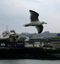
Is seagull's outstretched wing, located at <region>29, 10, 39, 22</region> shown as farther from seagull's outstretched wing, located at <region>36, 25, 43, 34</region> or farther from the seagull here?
seagull's outstretched wing, located at <region>36, 25, 43, 34</region>

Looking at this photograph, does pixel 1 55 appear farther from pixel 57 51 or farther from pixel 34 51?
pixel 57 51

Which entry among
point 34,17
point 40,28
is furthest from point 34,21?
point 40,28

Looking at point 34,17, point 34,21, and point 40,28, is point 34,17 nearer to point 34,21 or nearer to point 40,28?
point 34,21

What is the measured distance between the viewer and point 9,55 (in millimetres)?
51938

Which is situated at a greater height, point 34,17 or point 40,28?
point 34,17

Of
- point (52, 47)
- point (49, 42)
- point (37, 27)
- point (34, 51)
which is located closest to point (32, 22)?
point (37, 27)

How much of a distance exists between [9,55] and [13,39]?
6670 mm

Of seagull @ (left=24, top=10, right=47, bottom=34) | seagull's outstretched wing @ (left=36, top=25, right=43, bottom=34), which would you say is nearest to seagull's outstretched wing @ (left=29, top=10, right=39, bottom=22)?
seagull @ (left=24, top=10, right=47, bottom=34)

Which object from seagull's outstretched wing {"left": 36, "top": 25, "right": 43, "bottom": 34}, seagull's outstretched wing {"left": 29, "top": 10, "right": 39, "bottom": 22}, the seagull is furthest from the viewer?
seagull's outstretched wing {"left": 36, "top": 25, "right": 43, "bottom": 34}

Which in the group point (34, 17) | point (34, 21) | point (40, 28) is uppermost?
point (34, 17)

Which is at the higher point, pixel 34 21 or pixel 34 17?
pixel 34 17

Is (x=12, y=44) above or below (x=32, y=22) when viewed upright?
below

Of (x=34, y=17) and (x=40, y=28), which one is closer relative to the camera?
(x=34, y=17)

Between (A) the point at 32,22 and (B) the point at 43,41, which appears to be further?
(B) the point at 43,41
